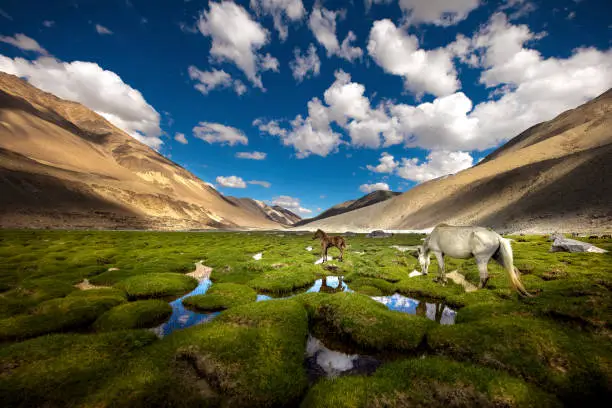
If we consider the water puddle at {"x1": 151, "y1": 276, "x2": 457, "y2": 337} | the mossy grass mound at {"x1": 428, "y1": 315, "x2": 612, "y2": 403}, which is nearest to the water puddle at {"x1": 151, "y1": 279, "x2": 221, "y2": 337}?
the water puddle at {"x1": 151, "y1": 276, "x2": 457, "y2": 337}

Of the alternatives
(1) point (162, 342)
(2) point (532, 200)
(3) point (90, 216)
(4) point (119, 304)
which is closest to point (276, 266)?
(4) point (119, 304)

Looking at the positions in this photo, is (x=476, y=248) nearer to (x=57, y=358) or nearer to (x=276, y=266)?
(x=276, y=266)

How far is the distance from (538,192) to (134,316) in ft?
477

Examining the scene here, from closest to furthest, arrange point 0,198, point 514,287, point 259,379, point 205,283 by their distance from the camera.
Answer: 1. point 259,379
2. point 514,287
3. point 205,283
4. point 0,198

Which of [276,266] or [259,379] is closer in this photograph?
[259,379]

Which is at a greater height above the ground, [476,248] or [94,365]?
[476,248]

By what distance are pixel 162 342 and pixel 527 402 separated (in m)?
10.3

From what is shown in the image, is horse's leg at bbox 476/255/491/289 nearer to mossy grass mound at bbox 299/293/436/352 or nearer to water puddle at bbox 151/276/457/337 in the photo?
water puddle at bbox 151/276/457/337

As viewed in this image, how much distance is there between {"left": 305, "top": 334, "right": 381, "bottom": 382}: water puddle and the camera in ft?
26.5

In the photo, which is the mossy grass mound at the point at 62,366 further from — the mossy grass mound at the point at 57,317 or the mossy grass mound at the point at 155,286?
the mossy grass mound at the point at 155,286

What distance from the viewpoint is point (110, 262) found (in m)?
26.2

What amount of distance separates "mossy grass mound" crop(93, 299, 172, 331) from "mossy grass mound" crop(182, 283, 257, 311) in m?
1.37

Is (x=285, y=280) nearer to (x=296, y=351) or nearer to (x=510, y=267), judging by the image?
(x=296, y=351)

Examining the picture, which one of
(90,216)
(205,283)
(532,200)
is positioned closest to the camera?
(205,283)
